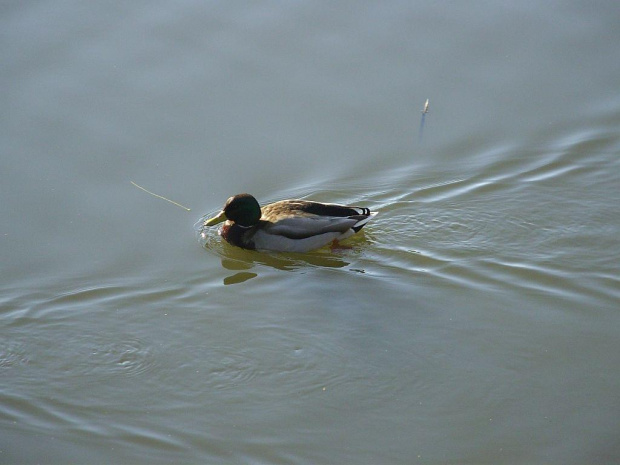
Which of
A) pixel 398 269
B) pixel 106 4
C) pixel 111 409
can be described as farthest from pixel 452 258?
pixel 106 4

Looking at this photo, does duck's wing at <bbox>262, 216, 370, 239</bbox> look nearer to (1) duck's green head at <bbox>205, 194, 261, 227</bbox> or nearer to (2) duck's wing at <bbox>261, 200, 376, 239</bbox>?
(2) duck's wing at <bbox>261, 200, 376, 239</bbox>

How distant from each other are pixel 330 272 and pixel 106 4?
17.8 ft

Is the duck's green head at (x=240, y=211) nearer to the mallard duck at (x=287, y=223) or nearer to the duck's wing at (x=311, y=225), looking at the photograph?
the mallard duck at (x=287, y=223)

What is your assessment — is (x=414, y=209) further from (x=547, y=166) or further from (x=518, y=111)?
(x=518, y=111)

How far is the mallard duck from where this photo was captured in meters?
8.56

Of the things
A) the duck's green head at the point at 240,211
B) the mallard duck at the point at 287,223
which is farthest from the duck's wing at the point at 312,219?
the duck's green head at the point at 240,211

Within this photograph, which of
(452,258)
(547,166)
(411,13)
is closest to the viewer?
(452,258)

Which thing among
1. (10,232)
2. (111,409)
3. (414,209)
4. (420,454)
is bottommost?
(420,454)

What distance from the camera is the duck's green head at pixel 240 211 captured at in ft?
28.4

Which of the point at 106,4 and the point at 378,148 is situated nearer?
the point at 378,148

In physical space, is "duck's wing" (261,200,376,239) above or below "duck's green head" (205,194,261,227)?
below

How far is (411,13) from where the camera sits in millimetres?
11617

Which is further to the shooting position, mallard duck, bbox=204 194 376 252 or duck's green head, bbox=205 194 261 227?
duck's green head, bbox=205 194 261 227

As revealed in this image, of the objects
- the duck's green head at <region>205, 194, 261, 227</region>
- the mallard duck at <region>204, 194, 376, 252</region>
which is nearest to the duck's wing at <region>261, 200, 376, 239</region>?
the mallard duck at <region>204, 194, 376, 252</region>
